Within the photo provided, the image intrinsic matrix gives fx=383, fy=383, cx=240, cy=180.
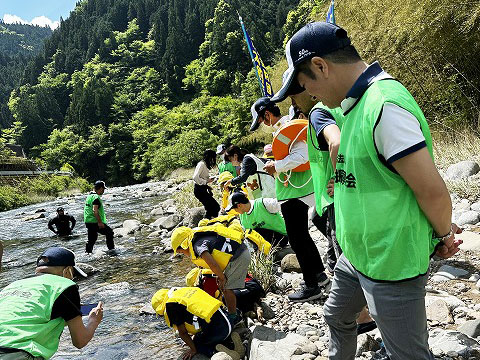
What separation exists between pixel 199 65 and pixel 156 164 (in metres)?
35.1

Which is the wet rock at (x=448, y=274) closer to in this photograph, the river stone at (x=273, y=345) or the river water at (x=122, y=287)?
the river stone at (x=273, y=345)

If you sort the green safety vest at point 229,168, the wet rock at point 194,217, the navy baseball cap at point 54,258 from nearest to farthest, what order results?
the navy baseball cap at point 54,258 < the green safety vest at point 229,168 < the wet rock at point 194,217

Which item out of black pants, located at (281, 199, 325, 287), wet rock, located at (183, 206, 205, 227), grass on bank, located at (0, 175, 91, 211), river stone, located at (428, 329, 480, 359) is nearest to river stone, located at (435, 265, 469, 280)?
black pants, located at (281, 199, 325, 287)

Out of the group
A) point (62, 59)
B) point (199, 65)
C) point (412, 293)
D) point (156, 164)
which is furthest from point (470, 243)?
point (62, 59)

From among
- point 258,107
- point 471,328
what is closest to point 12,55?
point 258,107

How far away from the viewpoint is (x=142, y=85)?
243 feet

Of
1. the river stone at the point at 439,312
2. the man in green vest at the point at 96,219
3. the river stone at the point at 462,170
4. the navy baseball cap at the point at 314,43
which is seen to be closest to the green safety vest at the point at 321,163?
the navy baseball cap at the point at 314,43

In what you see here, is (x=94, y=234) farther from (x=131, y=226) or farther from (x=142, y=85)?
(x=142, y=85)

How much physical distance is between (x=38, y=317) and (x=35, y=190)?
102 feet

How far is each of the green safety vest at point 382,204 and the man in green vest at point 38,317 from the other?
1.78 m

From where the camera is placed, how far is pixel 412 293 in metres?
1.26

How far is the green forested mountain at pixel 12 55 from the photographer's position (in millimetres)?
90562

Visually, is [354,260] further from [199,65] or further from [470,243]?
[199,65]

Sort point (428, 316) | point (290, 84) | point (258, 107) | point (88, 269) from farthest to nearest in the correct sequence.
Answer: point (88, 269)
point (258, 107)
point (428, 316)
point (290, 84)
